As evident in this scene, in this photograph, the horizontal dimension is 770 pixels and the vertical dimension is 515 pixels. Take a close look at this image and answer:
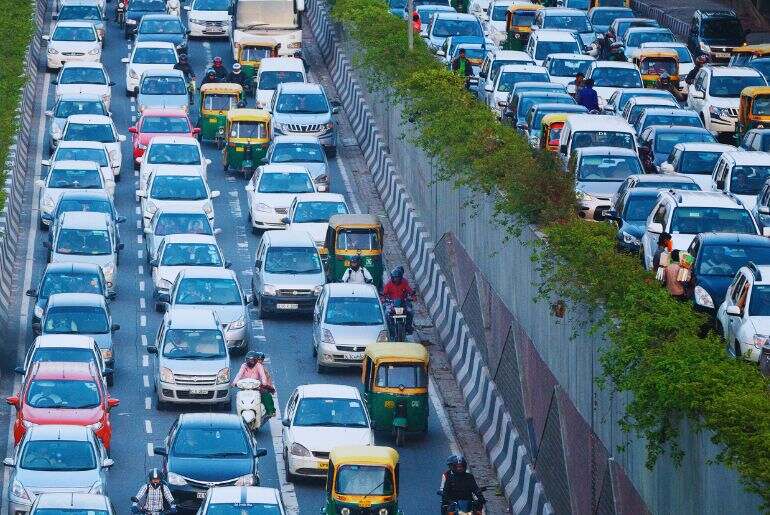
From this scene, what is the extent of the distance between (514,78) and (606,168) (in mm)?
15107

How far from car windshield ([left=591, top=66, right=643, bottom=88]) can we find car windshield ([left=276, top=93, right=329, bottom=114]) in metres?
6.85

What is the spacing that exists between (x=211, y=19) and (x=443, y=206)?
28.9 m

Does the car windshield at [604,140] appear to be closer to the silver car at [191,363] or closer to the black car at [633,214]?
the black car at [633,214]

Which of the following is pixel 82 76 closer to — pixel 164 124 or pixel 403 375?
pixel 164 124

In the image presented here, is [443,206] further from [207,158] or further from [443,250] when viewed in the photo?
[207,158]

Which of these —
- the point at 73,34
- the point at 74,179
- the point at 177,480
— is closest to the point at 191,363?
the point at 177,480

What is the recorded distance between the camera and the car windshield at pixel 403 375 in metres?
37.4

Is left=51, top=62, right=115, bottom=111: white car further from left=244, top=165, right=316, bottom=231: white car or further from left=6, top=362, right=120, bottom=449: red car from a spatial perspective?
left=6, top=362, right=120, bottom=449: red car

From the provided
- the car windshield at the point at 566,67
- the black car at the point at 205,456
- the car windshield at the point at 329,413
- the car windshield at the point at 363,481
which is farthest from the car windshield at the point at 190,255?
the car windshield at the point at 566,67

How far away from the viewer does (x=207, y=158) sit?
5834 cm

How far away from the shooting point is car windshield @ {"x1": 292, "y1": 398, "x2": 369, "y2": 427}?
35656mm

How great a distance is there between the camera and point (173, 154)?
53.9 metres

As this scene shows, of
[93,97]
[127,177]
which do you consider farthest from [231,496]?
[93,97]

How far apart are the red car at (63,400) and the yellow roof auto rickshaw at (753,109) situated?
817 inches
